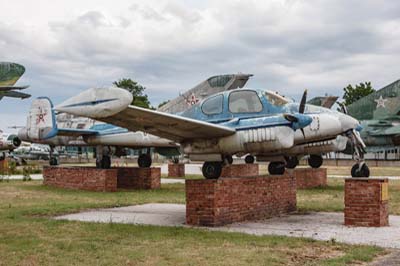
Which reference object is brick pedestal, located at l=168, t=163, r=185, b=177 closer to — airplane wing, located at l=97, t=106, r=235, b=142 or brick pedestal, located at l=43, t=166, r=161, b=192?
brick pedestal, located at l=43, t=166, r=161, b=192

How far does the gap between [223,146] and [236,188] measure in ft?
3.51

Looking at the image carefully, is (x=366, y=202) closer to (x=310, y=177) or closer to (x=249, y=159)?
(x=310, y=177)

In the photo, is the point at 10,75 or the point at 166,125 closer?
the point at 10,75

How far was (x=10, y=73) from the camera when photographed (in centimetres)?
790

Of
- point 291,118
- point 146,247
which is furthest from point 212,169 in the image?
point 146,247

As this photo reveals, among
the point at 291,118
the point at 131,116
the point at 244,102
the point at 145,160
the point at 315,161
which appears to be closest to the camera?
the point at 131,116

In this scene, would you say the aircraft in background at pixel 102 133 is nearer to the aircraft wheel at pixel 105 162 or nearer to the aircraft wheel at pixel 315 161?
the aircraft wheel at pixel 105 162

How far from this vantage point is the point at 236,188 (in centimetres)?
1131

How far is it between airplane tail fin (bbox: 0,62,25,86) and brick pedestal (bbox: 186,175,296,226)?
13.9ft

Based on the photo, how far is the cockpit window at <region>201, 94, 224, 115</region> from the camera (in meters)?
12.5

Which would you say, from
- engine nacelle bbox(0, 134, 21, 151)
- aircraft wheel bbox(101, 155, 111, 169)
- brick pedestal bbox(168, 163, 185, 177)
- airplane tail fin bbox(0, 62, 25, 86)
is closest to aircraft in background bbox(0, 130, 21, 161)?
engine nacelle bbox(0, 134, 21, 151)

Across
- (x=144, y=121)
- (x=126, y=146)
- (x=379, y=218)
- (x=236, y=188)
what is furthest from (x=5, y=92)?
(x=126, y=146)

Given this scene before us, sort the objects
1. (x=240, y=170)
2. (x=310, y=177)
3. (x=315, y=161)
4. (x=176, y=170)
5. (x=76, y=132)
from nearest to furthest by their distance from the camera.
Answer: (x=310, y=177), (x=315, y=161), (x=76, y=132), (x=240, y=170), (x=176, y=170)

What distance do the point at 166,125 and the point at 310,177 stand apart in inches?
457
